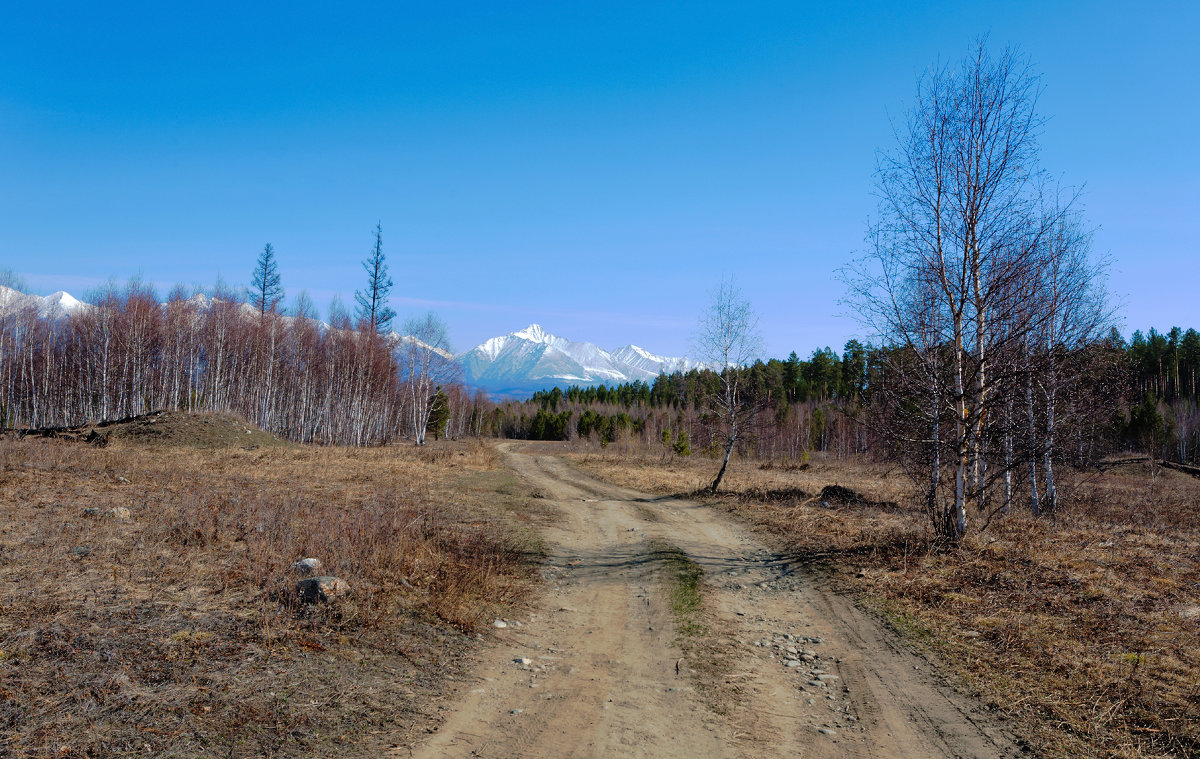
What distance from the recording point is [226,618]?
623cm

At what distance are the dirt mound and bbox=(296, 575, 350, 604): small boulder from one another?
23.9 m

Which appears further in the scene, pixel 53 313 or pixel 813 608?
pixel 53 313

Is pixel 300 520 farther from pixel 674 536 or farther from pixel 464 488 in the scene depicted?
pixel 464 488

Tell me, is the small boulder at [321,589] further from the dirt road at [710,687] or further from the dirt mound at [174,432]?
the dirt mound at [174,432]

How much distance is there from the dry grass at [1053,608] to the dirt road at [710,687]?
0.60 m

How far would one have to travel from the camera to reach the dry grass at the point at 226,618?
430cm

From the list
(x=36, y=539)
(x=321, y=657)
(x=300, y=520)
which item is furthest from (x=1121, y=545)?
(x=36, y=539)

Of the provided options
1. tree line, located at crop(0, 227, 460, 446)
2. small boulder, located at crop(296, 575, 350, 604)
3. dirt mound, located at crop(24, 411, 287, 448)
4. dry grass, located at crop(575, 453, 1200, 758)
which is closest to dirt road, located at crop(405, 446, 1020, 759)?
dry grass, located at crop(575, 453, 1200, 758)

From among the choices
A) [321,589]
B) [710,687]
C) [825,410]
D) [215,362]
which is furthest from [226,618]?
[825,410]

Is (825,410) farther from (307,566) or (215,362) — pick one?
(307,566)

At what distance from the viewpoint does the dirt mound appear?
85.8ft

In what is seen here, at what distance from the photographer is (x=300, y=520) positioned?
1033 cm

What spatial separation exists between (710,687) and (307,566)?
210 inches

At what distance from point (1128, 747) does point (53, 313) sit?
68.4m
